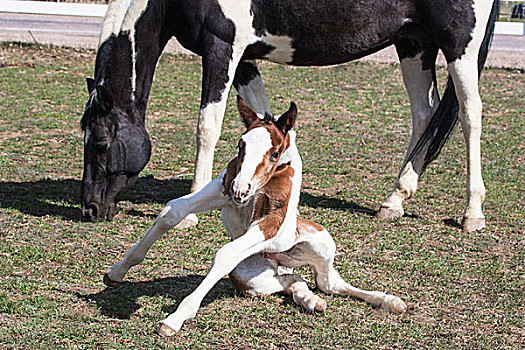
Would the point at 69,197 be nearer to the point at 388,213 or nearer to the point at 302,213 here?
the point at 302,213

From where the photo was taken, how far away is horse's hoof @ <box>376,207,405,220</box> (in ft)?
20.3

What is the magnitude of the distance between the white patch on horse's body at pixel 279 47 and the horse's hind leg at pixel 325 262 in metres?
2.12

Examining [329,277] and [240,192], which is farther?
[329,277]

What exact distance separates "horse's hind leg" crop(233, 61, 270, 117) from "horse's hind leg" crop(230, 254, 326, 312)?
229 cm

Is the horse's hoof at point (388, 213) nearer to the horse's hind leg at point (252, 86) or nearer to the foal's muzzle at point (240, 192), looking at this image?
the horse's hind leg at point (252, 86)

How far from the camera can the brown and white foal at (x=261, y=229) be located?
3.68m

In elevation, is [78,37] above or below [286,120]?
below

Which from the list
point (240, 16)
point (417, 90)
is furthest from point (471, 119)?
point (240, 16)

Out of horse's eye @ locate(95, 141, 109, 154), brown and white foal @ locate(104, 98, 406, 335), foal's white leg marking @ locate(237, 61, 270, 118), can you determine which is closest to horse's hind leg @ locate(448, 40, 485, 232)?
foal's white leg marking @ locate(237, 61, 270, 118)

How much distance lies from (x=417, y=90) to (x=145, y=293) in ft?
10.9

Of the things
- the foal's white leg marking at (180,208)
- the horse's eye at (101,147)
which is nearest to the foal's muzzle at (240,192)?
the foal's white leg marking at (180,208)

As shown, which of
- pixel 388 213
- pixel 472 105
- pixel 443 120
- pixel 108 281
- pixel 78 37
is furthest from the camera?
pixel 78 37

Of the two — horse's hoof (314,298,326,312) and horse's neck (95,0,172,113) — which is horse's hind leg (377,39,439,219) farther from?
horse's hoof (314,298,326,312)

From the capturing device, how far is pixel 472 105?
6078 mm
